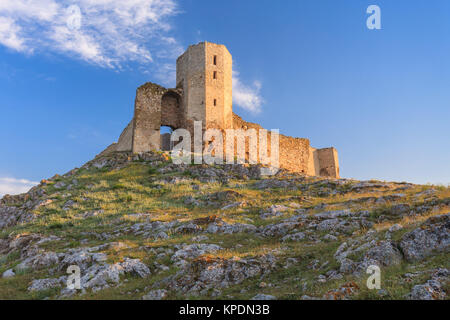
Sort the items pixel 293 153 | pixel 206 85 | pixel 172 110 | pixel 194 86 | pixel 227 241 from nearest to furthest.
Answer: pixel 227 241 → pixel 206 85 → pixel 194 86 → pixel 172 110 → pixel 293 153

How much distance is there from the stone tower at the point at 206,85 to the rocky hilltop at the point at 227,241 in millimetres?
9330

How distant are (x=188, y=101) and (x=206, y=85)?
225 centimetres

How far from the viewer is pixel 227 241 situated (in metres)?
11.5

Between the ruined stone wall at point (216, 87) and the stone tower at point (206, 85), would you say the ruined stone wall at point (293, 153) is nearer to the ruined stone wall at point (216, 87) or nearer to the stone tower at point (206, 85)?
the ruined stone wall at point (216, 87)

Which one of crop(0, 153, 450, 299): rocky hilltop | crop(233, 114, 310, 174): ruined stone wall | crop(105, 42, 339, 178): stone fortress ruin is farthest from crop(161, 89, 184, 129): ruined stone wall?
crop(0, 153, 450, 299): rocky hilltop

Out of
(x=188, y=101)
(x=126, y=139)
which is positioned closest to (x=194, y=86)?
(x=188, y=101)

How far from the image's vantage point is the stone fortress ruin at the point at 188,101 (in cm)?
2911

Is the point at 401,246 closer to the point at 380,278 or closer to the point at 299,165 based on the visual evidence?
the point at 380,278

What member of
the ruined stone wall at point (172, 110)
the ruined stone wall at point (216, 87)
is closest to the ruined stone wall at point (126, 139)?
the ruined stone wall at point (172, 110)

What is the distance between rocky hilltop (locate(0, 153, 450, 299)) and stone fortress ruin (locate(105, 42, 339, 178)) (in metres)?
7.93

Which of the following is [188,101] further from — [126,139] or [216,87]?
[126,139]

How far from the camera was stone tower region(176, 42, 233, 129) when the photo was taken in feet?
98.6

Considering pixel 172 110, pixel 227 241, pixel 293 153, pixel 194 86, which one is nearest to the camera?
pixel 227 241
